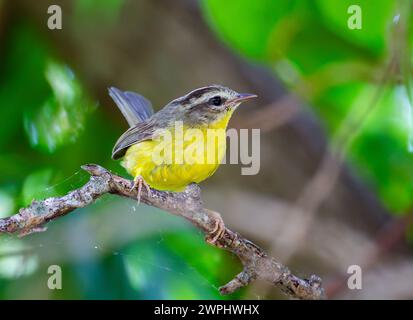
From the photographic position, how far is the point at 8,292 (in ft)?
4.91

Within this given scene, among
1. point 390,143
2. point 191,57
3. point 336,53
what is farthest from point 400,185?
point 191,57

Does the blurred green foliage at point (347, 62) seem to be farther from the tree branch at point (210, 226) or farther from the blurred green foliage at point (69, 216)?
the tree branch at point (210, 226)

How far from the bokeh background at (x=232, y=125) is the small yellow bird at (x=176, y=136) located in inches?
3.5

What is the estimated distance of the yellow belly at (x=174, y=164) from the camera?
→ 146 centimetres

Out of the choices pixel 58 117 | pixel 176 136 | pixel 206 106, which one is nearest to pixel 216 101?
pixel 206 106

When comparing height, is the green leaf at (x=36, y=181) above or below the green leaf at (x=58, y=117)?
below

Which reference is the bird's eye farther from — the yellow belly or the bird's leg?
the bird's leg

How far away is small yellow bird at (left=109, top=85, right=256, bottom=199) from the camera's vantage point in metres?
1.47

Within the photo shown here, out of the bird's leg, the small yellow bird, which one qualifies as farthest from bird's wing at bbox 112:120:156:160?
the bird's leg

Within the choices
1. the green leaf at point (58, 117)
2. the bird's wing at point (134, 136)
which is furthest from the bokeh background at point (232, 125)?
the bird's wing at point (134, 136)

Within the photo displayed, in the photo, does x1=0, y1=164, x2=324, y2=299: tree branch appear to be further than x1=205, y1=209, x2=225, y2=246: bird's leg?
No

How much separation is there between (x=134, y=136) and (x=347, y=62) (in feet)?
2.14

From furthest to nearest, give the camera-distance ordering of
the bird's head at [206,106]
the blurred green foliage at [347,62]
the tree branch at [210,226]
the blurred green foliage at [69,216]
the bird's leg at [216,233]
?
the blurred green foliage at [347,62], the bird's head at [206,106], the blurred green foliage at [69,216], the bird's leg at [216,233], the tree branch at [210,226]

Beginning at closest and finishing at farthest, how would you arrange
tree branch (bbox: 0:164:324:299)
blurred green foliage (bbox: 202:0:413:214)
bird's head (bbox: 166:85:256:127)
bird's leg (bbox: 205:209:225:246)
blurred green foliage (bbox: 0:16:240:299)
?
tree branch (bbox: 0:164:324:299)
bird's leg (bbox: 205:209:225:246)
blurred green foliage (bbox: 0:16:240:299)
bird's head (bbox: 166:85:256:127)
blurred green foliage (bbox: 202:0:413:214)
